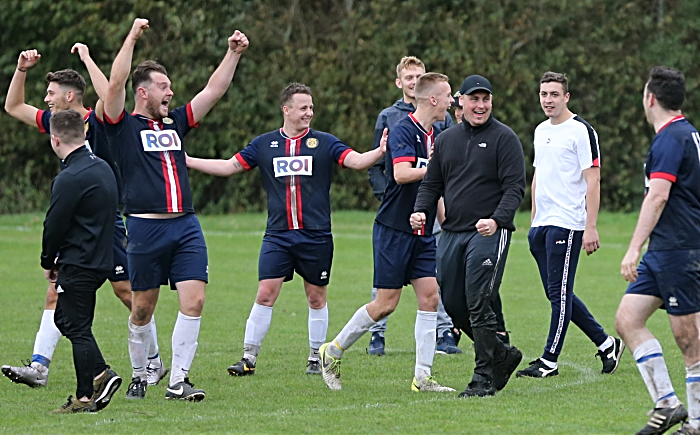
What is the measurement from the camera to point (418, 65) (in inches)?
387

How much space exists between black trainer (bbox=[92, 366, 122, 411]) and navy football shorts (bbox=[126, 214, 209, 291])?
2.44 ft

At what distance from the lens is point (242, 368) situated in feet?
28.2

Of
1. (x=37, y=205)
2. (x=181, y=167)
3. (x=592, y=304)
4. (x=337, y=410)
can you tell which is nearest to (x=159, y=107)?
(x=181, y=167)

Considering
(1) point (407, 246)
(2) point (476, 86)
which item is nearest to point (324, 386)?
(1) point (407, 246)

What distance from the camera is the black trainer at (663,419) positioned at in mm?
5840

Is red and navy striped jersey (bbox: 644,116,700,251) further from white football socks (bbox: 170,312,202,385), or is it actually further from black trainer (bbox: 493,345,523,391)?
white football socks (bbox: 170,312,202,385)

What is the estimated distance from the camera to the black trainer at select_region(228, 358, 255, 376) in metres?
8.57

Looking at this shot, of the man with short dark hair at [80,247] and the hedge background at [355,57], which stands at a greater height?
the hedge background at [355,57]

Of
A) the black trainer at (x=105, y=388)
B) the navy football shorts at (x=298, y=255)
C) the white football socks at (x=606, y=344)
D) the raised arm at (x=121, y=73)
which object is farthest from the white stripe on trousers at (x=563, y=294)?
the raised arm at (x=121, y=73)

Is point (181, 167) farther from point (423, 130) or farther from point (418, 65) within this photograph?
point (418, 65)

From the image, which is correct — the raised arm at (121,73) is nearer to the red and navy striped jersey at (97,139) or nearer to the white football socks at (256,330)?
the red and navy striped jersey at (97,139)

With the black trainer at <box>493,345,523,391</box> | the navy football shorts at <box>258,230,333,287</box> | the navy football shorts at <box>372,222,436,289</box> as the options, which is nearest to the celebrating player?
the navy football shorts at <box>372,222,436,289</box>

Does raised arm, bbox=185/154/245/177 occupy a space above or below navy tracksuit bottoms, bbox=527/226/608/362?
above

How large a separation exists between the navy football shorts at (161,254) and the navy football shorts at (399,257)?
1.37 metres
